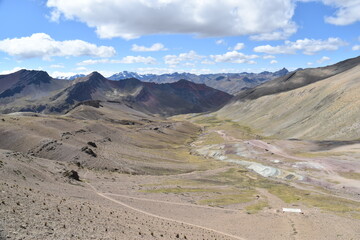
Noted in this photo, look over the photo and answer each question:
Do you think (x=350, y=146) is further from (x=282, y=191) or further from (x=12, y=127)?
(x=12, y=127)

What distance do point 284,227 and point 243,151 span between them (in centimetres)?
9613

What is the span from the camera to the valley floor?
122 ft

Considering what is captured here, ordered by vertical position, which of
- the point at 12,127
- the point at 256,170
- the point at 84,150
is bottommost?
the point at 256,170

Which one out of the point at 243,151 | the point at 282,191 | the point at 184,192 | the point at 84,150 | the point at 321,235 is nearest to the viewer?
the point at 321,235

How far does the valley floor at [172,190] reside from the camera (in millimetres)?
37312

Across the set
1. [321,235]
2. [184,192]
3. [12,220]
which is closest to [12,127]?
[184,192]

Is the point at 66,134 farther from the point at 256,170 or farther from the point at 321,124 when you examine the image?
the point at 321,124

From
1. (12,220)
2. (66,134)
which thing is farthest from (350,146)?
(12,220)

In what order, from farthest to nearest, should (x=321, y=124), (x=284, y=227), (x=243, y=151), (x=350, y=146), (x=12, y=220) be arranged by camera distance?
(x=321, y=124)
(x=243, y=151)
(x=350, y=146)
(x=284, y=227)
(x=12, y=220)

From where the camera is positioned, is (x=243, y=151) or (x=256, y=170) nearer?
(x=256, y=170)

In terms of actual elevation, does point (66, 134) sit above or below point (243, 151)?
above

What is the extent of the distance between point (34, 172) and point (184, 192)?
35.5 meters

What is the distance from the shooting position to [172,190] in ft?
265

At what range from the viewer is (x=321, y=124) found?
643 ft
